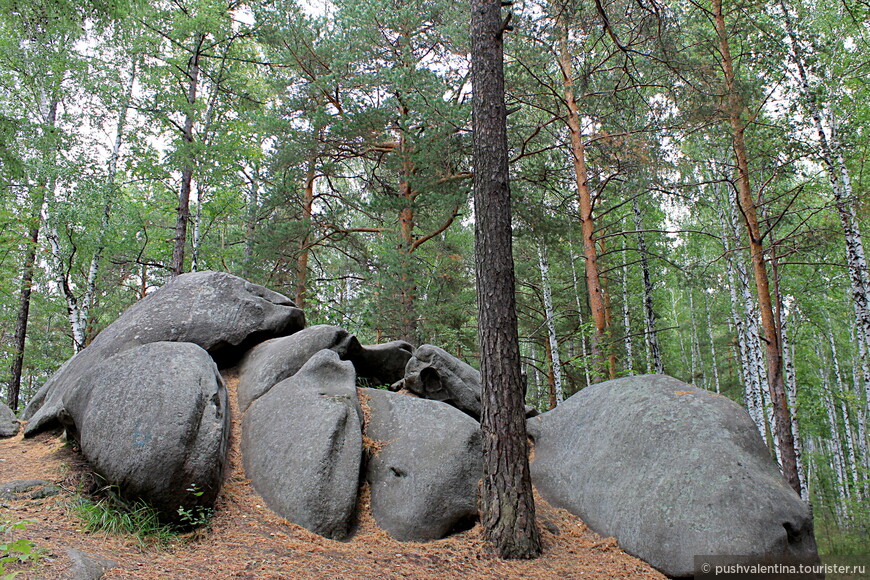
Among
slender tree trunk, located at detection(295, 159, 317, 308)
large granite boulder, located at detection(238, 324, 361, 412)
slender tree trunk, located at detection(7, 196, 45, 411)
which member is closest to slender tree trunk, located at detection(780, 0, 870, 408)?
large granite boulder, located at detection(238, 324, 361, 412)

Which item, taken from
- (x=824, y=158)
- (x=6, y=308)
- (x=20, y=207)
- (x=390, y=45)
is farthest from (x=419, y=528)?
(x=6, y=308)

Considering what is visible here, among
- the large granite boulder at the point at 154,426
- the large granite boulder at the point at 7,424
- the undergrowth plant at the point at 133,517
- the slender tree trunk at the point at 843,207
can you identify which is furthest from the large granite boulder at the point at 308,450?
the slender tree trunk at the point at 843,207

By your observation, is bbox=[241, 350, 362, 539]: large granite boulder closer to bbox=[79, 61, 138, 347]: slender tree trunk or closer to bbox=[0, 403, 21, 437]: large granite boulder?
bbox=[0, 403, 21, 437]: large granite boulder

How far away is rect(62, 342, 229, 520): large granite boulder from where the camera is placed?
4449 mm

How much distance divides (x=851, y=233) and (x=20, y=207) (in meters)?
18.0

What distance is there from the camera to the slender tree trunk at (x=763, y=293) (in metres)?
6.95

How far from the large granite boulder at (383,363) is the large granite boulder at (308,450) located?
1.70 meters

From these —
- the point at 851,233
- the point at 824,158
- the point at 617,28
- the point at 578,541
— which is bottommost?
the point at 578,541

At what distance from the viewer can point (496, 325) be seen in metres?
4.97

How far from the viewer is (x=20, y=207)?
12352 mm

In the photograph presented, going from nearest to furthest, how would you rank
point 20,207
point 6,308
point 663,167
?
point 663,167 → point 20,207 → point 6,308

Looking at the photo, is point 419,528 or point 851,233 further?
point 851,233

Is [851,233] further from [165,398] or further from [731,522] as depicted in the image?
[165,398]

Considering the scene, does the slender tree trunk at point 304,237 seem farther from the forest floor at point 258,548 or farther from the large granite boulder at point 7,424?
the forest floor at point 258,548
